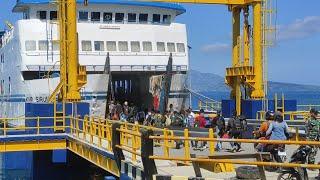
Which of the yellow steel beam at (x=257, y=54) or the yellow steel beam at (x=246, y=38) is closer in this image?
the yellow steel beam at (x=257, y=54)

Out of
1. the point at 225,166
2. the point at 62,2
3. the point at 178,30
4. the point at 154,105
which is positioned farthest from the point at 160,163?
the point at 178,30

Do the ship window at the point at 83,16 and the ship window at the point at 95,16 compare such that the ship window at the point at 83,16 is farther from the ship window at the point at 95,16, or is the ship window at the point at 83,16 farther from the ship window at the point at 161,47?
the ship window at the point at 161,47

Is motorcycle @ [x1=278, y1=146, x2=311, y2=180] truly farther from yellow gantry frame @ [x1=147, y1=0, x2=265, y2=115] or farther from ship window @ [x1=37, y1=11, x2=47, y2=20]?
ship window @ [x1=37, y1=11, x2=47, y2=20]

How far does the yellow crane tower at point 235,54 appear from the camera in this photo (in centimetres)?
2295

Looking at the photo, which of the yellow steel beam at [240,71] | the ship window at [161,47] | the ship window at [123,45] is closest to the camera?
the yellow steel beam at [240,71]

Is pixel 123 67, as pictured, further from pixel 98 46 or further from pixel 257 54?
pixel 257 54

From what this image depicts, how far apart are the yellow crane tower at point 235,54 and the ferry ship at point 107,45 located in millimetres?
5102

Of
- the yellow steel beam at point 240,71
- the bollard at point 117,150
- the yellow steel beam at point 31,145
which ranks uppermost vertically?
the yellow steel beam at point 240,71

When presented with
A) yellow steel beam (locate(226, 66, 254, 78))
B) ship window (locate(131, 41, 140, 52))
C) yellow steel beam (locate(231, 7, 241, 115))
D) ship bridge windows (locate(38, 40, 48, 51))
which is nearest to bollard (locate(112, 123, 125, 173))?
yellow steel beam (locate(226, 66, 254, 78))

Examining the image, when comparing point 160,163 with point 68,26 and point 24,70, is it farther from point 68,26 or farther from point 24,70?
point 24,70

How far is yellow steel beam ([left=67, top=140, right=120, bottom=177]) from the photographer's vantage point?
1466cm

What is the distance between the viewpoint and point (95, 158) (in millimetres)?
17062

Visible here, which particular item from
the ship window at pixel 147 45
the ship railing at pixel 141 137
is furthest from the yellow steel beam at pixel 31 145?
the ship window at pixel 147 45

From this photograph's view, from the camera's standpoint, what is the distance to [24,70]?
3008 centimetres
